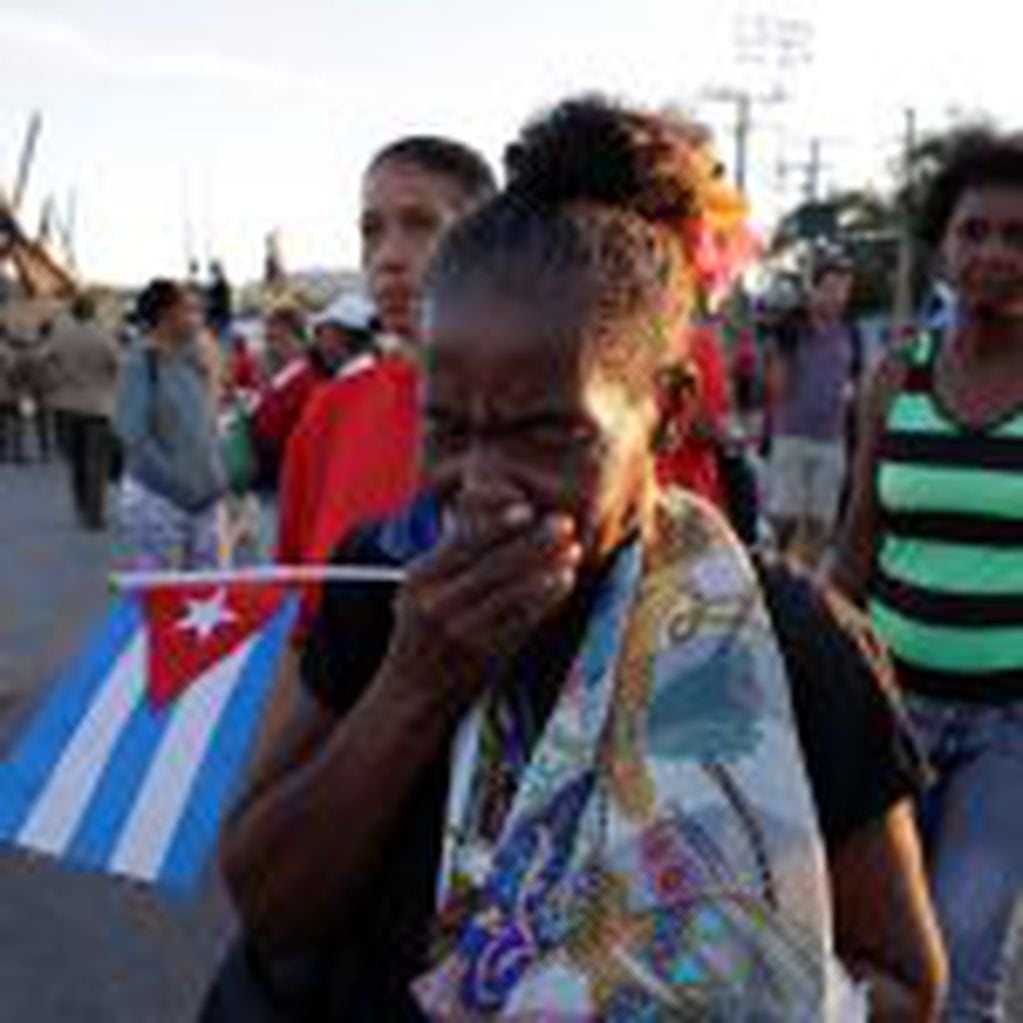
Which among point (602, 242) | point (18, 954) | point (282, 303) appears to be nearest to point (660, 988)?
point (602, 242)

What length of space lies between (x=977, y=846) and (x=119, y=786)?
1.49m

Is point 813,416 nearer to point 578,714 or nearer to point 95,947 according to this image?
point 95,947

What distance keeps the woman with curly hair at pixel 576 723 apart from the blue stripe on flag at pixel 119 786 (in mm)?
261

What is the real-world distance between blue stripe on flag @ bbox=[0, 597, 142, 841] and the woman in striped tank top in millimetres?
1450

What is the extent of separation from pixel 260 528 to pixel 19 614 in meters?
1.29

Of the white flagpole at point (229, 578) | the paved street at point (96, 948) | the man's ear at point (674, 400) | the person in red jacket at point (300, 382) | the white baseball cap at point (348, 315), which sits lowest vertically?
the paved street at point (96, 948)

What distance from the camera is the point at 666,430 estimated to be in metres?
1.80

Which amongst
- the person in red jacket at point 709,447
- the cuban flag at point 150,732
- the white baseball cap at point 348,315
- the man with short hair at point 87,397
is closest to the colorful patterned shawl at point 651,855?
the cuban flag at point 150,732

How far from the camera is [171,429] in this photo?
835cm

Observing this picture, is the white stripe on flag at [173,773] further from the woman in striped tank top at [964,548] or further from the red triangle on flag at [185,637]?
the woman in striped tank top at [964,548]

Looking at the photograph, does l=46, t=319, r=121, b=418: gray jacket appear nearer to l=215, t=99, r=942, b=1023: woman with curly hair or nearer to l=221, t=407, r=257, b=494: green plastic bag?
l=221, t=407, r=257, b=494: green plastic bag

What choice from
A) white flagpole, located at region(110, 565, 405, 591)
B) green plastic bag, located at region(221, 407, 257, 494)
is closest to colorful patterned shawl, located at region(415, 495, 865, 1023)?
white flagpole, located at region(110, 565, 405, 591)

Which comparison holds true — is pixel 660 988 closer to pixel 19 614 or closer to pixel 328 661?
pixel 328 661

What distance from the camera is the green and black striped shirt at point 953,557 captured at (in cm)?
331
